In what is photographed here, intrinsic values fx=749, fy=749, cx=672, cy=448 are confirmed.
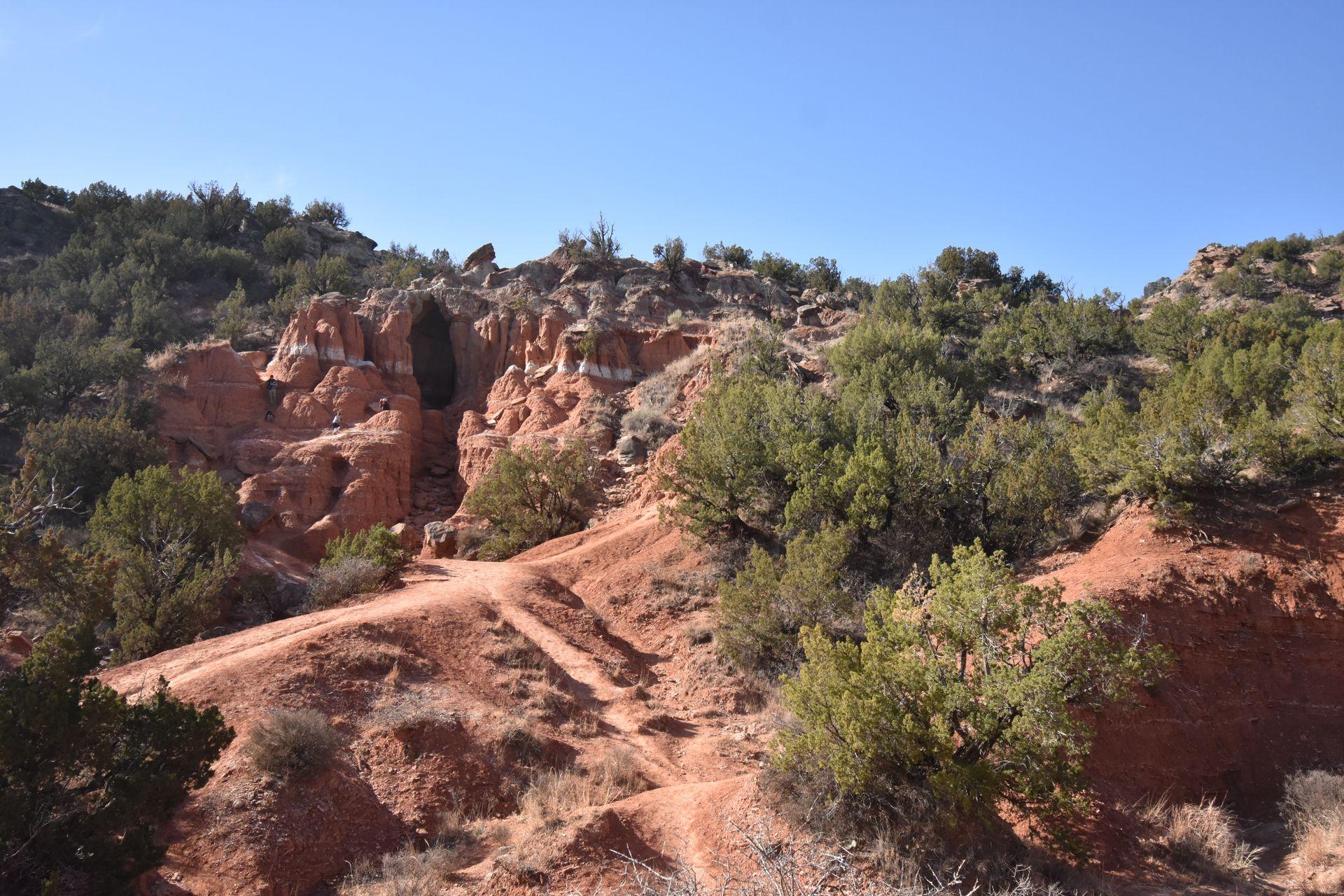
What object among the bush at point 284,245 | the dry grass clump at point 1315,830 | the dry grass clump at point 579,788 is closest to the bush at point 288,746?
the dry grass clump at point 579,788

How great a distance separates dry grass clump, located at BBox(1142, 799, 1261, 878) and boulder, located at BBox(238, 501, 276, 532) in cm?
2389

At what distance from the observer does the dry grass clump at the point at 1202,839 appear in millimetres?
8031

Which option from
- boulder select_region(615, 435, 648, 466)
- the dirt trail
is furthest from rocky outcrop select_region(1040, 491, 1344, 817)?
boulder select_region(615, 435, 648, 466)

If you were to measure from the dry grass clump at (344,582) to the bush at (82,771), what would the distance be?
27.8 ft

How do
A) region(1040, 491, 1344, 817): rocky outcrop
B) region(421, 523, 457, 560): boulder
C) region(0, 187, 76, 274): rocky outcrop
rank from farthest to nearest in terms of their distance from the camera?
region(0, 187, 76, 274): rocky outcrop < region(421, 523, 457, 560): boulder < region(1040, 491, 1344, 817): rocky outcrop

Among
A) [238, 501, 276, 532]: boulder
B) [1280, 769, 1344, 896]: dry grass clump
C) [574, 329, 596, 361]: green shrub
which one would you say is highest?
[574, 329, 596, 361]: green shrub

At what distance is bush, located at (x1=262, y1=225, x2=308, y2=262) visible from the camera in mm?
45500

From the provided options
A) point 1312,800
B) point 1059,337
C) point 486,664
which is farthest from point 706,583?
point 1059,337

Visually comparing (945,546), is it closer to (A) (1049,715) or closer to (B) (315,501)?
(A) (1049,715)

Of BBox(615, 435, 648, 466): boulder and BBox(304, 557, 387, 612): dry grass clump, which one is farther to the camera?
BBox(615, 435, 648, 466): boulder

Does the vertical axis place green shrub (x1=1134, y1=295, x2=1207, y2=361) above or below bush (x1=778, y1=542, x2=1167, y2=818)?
above

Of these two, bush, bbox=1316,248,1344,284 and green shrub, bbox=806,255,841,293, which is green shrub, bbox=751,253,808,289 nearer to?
green shrub, bbox=806,255,841,293

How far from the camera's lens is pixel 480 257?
39719 millimetres

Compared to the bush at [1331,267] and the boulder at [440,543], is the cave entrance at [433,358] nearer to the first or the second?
the boulder at [440,543]
